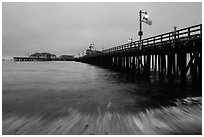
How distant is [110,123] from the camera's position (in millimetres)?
4801

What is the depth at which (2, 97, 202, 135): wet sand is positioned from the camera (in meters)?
4.32

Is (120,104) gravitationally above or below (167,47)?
below

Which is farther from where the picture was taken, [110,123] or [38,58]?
[38,58]

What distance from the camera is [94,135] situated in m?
4.11

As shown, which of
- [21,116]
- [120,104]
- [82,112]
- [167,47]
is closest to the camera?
[21,116]

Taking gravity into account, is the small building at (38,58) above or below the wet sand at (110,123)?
above

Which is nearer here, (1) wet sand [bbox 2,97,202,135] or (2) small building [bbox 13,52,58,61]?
(1) wet sand [bbox 2,97,202,135]

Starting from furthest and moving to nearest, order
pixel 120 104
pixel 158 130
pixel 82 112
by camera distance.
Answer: pixel 120 104
pixel 82 112
pixel 158 130

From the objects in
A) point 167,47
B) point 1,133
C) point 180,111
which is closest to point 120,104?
point 180,111

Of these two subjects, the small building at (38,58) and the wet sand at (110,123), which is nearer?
the wet sand at (110,123)

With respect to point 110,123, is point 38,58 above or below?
above

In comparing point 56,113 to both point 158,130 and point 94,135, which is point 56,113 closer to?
point 94,135

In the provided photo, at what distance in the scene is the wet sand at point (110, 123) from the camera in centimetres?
432

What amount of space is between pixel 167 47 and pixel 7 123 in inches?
459
